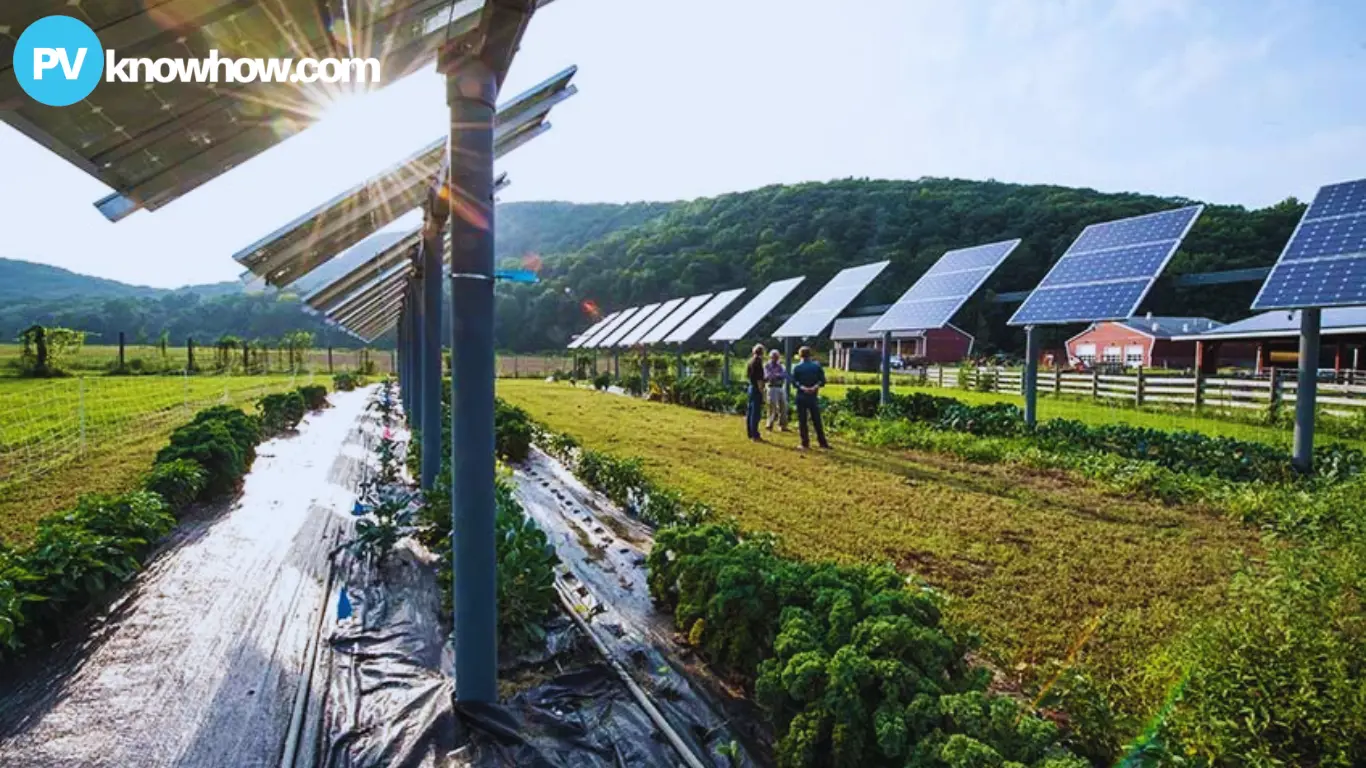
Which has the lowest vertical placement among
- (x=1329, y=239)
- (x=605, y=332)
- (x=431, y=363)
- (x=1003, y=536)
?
(x=1003, y=536)

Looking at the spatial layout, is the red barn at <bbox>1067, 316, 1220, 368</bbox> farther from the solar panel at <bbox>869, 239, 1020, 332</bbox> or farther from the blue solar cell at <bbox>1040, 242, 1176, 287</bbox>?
the blue solar cell at <bbox>1040, 242, 1176, 287</bbox>

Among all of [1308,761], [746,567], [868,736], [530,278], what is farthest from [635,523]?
[1308,761]

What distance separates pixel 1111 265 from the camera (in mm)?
12617

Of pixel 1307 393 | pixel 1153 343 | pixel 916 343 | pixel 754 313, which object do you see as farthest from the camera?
pixel 916 343

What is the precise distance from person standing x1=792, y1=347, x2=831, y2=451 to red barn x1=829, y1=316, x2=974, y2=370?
4092 cm

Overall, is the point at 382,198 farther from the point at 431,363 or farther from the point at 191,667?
the point at 191,667

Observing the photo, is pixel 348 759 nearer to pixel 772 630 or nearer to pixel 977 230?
pixel 772 630

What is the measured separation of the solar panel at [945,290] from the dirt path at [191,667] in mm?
12346

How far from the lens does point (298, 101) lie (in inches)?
145

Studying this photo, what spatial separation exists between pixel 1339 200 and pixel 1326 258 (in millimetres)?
1820

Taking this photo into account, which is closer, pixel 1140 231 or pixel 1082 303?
pixel 1082 303

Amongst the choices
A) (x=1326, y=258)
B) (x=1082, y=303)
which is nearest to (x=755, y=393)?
(x=1082, y=303)

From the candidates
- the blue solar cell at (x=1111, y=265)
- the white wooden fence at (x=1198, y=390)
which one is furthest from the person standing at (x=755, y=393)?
the white wooden fence at (x=1198, y=390)

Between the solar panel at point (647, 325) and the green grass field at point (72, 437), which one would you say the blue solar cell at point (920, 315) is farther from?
the green grass field at point (72, 437)
